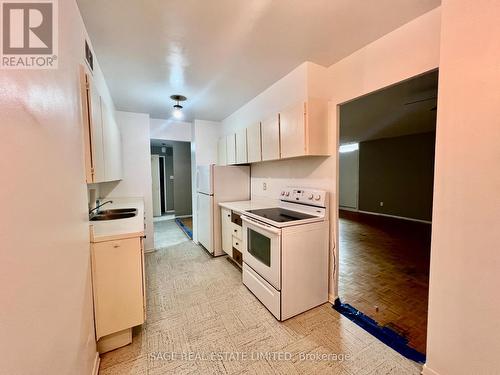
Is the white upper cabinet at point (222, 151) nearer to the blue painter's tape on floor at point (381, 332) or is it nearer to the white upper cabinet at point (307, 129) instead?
the white upper cabinet at point (307, 129)

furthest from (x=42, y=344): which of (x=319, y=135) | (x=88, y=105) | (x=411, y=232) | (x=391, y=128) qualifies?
(x=391, y=128)

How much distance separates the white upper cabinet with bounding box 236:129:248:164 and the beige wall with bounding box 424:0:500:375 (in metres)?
2.14

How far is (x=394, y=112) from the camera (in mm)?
4289

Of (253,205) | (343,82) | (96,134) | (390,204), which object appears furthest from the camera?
(390,204)

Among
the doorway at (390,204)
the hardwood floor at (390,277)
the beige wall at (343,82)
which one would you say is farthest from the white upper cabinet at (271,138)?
the hardwood floor at (390,277)

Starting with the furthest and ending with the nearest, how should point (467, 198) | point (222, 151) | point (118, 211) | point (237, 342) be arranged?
point (222, 151) < point (118, 211) < point (237, 342) < point (467, 198)

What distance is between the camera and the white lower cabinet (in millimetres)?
1534

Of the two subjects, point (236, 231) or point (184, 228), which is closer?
point (236, 231)

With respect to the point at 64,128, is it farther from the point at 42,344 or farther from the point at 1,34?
the point at 42,344

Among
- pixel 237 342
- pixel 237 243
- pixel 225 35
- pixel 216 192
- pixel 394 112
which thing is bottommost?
pixel 237 342

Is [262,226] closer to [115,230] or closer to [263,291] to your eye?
[263,291]

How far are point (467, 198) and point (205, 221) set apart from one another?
126 inches

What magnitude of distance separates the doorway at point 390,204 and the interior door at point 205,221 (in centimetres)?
206

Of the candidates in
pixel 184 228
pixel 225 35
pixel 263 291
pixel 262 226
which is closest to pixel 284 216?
pixel 262 226
